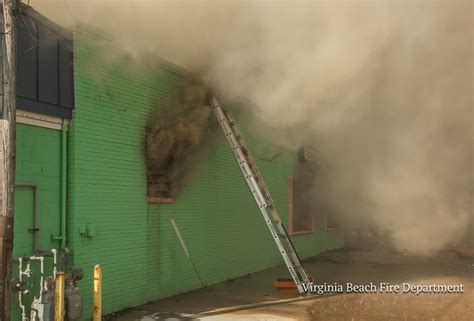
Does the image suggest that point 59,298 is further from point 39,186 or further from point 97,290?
point 39,186

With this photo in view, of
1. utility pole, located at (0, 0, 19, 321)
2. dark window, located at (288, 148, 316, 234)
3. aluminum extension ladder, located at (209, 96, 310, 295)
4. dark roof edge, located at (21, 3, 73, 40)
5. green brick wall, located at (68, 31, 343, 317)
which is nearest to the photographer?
utility pole, located at (0, 0, 19, 321)

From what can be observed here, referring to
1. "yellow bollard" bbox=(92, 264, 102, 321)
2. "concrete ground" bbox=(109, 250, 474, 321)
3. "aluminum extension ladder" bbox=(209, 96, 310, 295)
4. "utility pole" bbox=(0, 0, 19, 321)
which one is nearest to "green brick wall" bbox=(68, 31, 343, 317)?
"concrete ground" bbox=(109, 250, 474, 321)

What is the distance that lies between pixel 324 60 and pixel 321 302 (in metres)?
3.65

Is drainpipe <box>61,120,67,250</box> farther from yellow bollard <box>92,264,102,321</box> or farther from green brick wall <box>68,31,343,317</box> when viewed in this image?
yellow bollard <box>92,264,102,321</box>

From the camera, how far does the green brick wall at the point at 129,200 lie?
7.41 m

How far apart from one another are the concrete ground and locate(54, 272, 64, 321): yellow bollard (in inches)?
63.7

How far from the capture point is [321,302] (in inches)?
338

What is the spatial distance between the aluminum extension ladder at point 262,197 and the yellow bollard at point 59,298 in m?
3.97

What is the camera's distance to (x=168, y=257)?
29.9ft

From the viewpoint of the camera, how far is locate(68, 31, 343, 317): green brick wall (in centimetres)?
741

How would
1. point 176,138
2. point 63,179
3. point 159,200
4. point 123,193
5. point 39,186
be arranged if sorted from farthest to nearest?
point 176,138 → point 159,200 → point 123,193 → point 63,179 → point 39,186

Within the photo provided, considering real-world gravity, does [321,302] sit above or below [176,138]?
below

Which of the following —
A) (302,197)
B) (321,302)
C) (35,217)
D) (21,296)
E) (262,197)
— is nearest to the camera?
(21,296)

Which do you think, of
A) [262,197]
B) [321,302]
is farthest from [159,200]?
[321,302]
